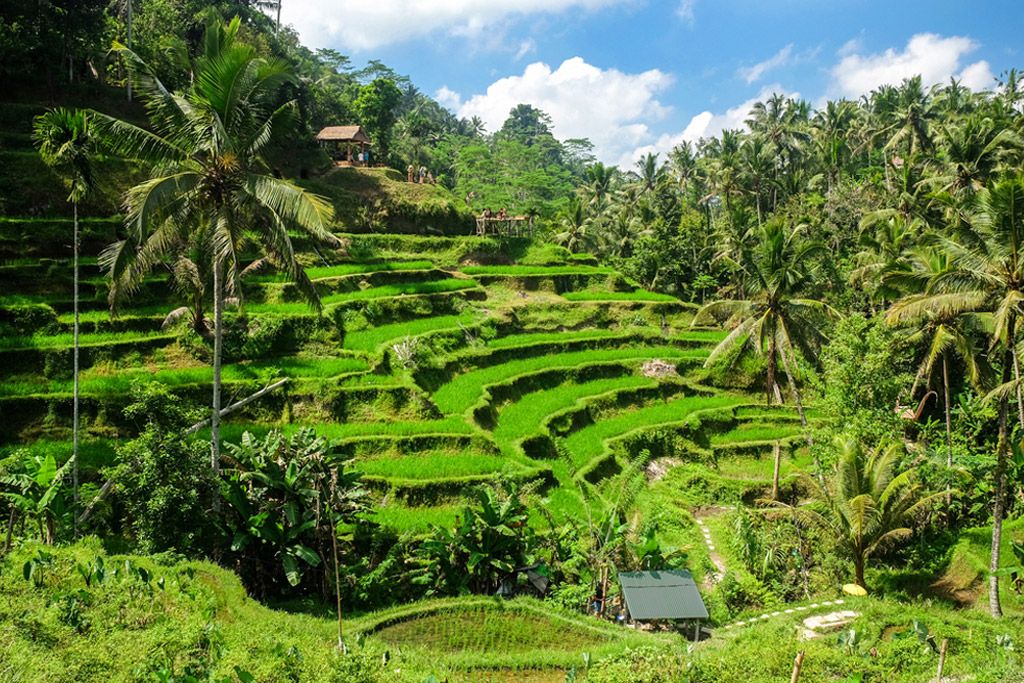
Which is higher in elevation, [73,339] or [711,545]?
[73,339]

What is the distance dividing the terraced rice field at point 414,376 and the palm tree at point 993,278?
28.7ft

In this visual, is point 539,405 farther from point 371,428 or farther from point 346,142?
point 346,142

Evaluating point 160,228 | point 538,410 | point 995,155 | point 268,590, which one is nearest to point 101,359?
point 160,228

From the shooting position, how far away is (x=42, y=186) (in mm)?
22094

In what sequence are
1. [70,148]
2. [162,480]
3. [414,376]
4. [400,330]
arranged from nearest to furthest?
[162,480], [70,148], [414,376], [400,330]

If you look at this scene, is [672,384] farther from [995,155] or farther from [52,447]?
[52,447]

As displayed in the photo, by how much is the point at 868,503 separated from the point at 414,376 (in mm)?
12545

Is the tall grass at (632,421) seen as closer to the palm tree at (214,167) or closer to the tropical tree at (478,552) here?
the tropical tree at (478,552)

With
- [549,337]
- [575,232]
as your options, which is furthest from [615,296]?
[575,232]

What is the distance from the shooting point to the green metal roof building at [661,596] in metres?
→ 11.9

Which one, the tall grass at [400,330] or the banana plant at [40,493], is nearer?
the banana plant at [40,493]

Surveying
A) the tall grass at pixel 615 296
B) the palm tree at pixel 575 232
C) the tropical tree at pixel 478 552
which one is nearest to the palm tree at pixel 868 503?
the tropical tree at pixel 478 552

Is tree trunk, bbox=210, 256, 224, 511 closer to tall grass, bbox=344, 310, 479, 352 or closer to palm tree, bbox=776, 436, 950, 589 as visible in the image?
tall grass, bbox=344, 310, 479, 352

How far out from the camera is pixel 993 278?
11945 mm
